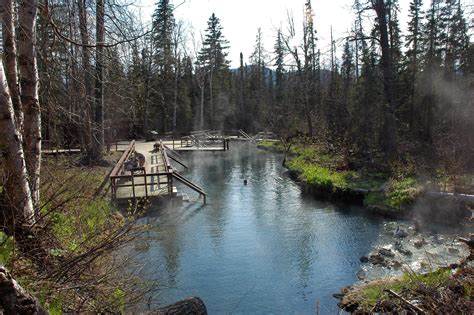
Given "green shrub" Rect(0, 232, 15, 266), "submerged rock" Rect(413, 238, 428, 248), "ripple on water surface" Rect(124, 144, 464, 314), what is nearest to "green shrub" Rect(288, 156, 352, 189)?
"ripple on water surface" Rect(124, 144, 464, 314)

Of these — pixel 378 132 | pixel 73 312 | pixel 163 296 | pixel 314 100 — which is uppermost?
pixel 314 100

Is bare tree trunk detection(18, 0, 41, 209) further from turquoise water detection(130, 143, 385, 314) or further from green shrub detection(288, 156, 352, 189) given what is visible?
green shrub detection(288, 156, 352, 189)

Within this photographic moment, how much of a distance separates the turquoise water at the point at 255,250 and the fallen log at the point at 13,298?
8.21 ft

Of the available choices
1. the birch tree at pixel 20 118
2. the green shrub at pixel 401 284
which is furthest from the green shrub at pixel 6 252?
the green shrub at pixel 401 284

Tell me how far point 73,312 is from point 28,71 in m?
2.93

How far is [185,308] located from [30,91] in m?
3.46

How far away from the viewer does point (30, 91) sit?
4.93m

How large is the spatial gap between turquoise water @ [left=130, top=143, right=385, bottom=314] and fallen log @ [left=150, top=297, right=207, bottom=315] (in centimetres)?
31

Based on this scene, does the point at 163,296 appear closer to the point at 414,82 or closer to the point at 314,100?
the point at 414,82

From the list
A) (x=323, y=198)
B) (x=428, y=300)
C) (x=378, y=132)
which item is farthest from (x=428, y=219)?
(x=378, y=132)

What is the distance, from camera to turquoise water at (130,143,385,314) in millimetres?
7148

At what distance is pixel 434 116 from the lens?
91.7 feet

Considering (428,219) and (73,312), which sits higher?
(73,312)

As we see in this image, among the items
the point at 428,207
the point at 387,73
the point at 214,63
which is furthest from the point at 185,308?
the point at 214,63
